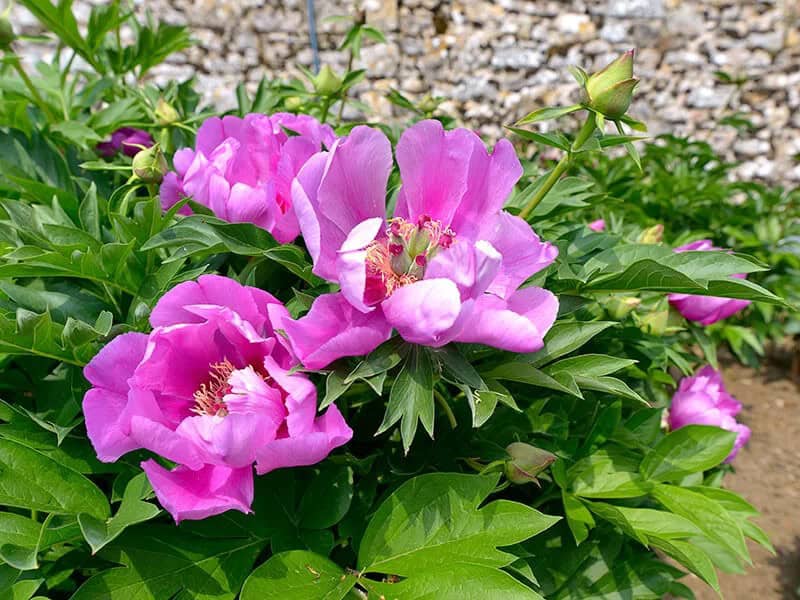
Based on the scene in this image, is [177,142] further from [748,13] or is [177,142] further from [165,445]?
[748,13]

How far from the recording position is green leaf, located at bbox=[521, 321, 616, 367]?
57 centimetres

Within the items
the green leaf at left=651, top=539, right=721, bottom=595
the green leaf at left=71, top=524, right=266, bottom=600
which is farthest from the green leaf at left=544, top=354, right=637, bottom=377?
the green leaf at left=71, top=524, right=266, bottom=600

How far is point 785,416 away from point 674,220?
1683 mm

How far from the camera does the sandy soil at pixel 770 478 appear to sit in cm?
230

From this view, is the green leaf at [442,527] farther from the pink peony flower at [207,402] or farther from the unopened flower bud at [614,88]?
the unopened flower bud at [614,88]

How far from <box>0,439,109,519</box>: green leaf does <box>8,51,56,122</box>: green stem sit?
0.62 m

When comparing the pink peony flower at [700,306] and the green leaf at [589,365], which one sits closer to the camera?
the green leaf at [589,365]

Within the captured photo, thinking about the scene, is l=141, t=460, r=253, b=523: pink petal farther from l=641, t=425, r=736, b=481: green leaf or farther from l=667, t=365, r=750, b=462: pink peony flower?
l=667, t=365, r=750, b=462: pink peony flower

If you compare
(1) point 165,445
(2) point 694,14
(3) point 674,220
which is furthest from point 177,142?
(2) point 694,14

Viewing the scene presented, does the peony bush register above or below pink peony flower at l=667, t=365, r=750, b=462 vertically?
above

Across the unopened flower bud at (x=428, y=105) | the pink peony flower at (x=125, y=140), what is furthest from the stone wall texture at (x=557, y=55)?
the pink peony flower at (x=125, y=140)

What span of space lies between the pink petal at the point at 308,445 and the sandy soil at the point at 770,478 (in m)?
1.94

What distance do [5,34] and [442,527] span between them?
90 centimetres

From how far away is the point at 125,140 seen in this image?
970 millimetres
